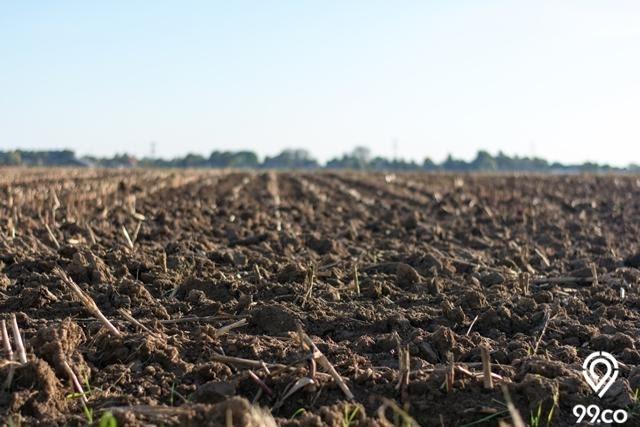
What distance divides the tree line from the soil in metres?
70.6

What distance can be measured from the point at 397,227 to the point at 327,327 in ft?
20.4

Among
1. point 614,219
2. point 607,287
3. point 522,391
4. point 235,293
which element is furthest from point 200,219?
point 522,391

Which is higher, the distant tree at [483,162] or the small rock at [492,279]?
the distant tree at [483,162]

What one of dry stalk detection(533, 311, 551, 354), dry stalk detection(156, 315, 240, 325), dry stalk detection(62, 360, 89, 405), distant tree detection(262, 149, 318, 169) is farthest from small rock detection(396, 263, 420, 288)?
distant tree detection(262, 149, 318, 169)

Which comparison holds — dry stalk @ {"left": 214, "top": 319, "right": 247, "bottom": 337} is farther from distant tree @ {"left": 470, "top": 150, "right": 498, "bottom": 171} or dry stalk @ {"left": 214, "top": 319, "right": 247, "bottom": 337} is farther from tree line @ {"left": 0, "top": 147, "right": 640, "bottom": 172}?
distant tree @ {"left": 470, "top": 150, "right": 498, "bottom": 171}

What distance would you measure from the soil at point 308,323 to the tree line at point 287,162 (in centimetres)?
7056

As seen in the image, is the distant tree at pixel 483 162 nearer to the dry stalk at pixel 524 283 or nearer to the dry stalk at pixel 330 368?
the dry stalk at pixel 524 283

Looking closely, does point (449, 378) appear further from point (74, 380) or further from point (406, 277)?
point (406, 277)

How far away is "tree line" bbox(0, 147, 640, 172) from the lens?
8450 cm

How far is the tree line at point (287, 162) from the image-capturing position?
84.5m

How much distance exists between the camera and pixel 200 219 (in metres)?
11.4

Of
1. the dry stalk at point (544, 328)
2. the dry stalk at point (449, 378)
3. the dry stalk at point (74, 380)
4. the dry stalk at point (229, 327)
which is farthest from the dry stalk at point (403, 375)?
the dry stalk at point (74, 380)

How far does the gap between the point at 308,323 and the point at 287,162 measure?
10014 cm

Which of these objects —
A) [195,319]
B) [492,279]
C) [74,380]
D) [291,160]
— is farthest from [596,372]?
[291,160]
